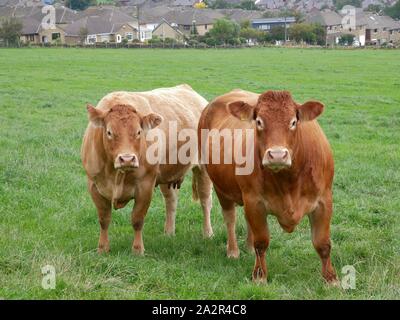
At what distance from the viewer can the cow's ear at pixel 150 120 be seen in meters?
7.11

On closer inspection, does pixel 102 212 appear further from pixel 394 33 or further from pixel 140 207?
pixel 394 33

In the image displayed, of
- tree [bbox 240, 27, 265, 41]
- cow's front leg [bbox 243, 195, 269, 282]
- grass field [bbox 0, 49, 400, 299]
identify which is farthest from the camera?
tree [bbox 240, 27, 265, 41]

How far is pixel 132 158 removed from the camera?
21.6 feet

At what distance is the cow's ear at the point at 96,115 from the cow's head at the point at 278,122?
1596mm

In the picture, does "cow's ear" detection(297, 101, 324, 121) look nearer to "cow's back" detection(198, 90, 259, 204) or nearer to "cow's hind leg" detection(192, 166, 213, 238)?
"cow's back" detection(198, 90, 259, 204)

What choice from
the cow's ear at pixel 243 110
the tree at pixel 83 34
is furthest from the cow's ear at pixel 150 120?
the tree at pixel 83 34

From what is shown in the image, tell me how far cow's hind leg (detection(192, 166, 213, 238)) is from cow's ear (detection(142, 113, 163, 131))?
75.2 inches

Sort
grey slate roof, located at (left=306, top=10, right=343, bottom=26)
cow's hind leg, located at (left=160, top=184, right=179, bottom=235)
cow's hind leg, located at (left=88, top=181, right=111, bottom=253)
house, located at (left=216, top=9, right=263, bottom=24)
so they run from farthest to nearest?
house, located at (left=216, top=9, right=263, bottom=24), grey slate roof, located at (left=306, top=10, right=343, bottom=26), cow's hind leg, located at (left=160, top=184, right=179, bottom=235), cow's hind leg, located at (left=88, top=181, right=111, bottom=253)

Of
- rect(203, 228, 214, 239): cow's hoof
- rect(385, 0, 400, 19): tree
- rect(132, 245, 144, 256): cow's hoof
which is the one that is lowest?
rect(203, 228, 214, 239): cow's hoof

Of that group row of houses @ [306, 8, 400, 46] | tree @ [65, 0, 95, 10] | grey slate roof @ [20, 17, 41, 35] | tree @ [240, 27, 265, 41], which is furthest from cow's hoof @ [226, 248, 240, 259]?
tree @ [65, 0, 95, 10]

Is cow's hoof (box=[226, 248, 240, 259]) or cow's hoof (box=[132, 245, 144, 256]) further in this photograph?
cow's hoof (box=[226, 248, 240, 259])

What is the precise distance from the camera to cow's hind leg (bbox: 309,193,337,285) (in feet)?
20.6

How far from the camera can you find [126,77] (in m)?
33.9

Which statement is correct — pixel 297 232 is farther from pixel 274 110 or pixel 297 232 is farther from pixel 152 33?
pixel 152 33
